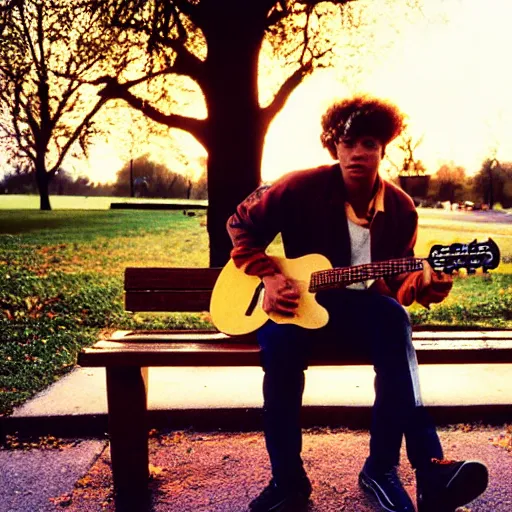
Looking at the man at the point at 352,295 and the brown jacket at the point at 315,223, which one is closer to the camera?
the man at the point at 352,295

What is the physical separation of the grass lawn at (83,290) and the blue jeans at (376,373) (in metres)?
0.35

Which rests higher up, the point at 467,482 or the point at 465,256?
the point at 465,256

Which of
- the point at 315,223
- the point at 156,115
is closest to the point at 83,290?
the point at 156,115

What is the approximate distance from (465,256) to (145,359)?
52.4 inches

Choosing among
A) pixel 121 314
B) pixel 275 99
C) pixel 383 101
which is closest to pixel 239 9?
pixel 275 99

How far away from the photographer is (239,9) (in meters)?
6.46

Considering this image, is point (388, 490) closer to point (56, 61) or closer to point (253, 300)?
point (253, 300)

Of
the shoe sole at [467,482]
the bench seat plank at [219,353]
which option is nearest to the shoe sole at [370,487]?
the shoe sole at [467,482]

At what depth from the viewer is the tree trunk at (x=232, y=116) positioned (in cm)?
646

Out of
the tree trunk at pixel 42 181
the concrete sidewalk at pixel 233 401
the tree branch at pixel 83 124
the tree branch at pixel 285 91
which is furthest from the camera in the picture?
the tree trunk at pixel 42 181

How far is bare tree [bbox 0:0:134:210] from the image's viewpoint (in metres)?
7.22

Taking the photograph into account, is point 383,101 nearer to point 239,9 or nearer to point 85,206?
point 239,9

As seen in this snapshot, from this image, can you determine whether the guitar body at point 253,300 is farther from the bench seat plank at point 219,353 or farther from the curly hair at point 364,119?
the curly hair at point 364,119

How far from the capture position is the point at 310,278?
284 centimetres
